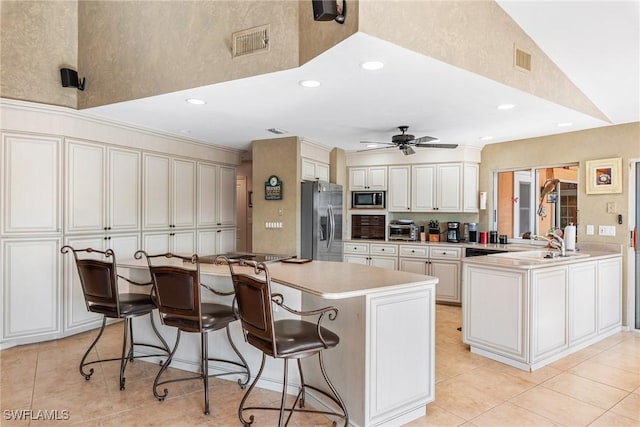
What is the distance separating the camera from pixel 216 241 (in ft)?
19.7

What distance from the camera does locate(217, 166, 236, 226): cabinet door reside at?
6.10 meters

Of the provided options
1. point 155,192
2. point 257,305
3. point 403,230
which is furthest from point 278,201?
point 257,305

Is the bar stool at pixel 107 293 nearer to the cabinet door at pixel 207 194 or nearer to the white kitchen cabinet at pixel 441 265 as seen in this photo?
the cabinet door at pixel 207 194

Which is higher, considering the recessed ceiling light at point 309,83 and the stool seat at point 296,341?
the recessed ceiling light at point 309,83

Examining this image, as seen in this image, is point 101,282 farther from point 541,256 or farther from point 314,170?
point 541,256

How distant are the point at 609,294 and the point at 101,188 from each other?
5794 millimetres

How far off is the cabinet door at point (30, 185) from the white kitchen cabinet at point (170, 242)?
1071 mm

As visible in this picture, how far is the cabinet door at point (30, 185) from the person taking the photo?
3.77 metres

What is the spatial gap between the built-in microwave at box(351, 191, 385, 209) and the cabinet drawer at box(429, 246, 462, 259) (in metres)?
1.12

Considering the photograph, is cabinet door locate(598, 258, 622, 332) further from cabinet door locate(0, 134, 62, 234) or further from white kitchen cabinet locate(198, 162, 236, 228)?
cabinet door locate(0, 134, 62, 234)

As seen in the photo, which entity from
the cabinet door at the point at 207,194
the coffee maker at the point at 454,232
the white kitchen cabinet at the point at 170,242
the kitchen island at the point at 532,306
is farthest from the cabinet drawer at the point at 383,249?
the white kitchen cabinet at the point at 170,242

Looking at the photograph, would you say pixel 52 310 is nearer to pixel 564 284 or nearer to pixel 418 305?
pixel 418 305

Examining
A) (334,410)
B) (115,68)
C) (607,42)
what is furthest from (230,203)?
(607,42)

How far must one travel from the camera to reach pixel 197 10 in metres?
3.27
